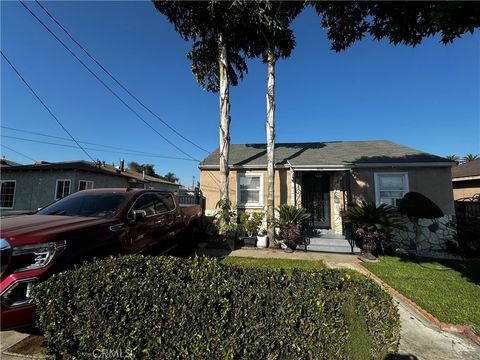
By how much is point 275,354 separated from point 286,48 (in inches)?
441

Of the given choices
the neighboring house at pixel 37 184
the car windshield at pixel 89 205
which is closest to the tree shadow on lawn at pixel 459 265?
the car windshield at pixel 89 205

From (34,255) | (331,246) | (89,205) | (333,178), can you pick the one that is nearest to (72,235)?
(34,255)

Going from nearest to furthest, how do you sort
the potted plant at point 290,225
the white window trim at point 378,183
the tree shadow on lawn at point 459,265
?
the tree shadow on lawn at point 459,265 < the potted plant at point 290,225 < the white window trim at point 378,183

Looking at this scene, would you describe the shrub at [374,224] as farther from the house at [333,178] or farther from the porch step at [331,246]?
the house at [333,178]

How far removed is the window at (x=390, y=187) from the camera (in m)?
9.55

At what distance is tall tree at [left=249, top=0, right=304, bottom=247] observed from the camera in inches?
357

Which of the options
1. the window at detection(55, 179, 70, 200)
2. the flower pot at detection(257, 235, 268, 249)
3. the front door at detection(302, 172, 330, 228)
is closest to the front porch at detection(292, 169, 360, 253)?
the front door at detection(302, 172, 330, 228)

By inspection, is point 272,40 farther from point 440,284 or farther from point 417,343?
point 417,343

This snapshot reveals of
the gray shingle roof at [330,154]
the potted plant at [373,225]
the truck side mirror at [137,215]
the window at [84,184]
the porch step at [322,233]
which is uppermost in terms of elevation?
the gray shingle roof at [330,154]

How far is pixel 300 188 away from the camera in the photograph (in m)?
10.7

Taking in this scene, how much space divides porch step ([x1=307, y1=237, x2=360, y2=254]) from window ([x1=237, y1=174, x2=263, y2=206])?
3081 millimetres

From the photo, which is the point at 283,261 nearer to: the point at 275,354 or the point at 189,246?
the point at 189,246

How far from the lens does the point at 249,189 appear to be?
11062 millimetres

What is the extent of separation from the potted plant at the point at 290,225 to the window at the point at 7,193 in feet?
65.7
